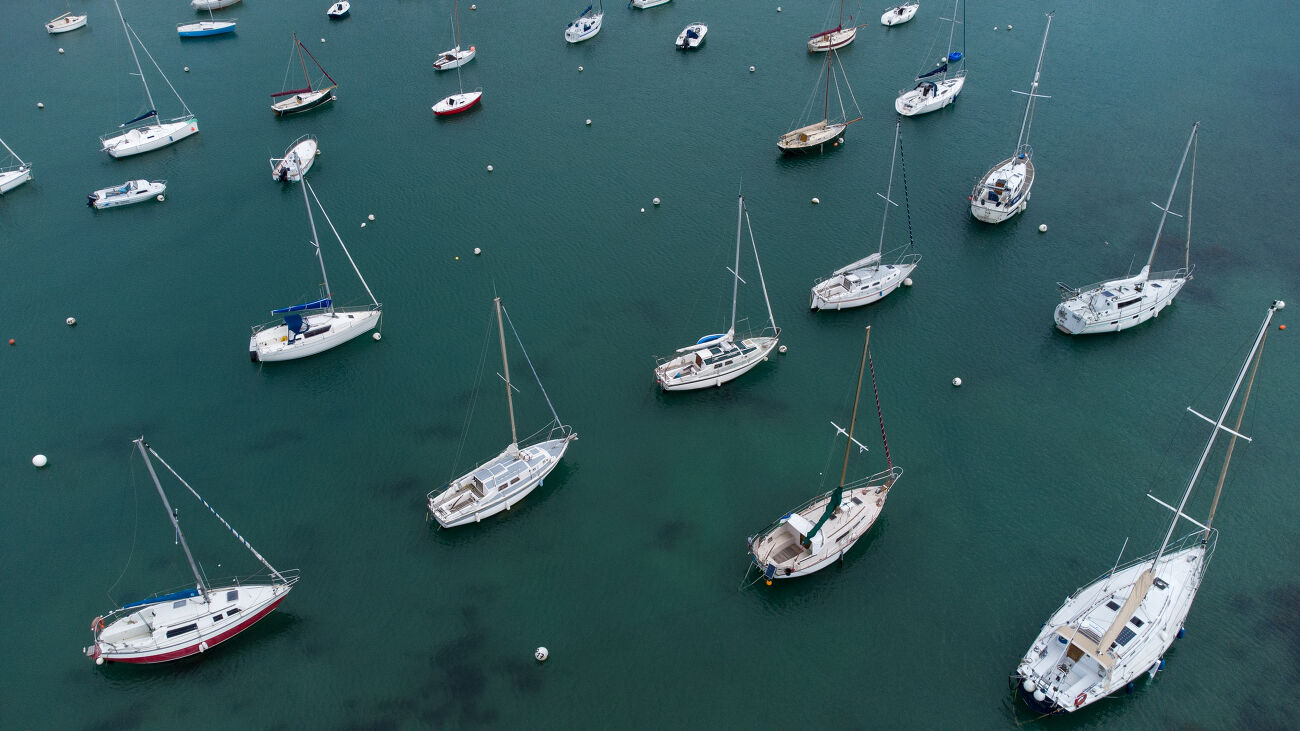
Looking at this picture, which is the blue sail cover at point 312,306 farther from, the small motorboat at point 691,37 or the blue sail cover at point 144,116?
the small motorboat at point 691,37

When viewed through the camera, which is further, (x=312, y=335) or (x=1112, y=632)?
(x=312, y=335)

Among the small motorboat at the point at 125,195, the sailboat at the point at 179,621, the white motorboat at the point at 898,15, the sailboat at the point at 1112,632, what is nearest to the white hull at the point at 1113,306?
the sailboat at the point at 1112,632

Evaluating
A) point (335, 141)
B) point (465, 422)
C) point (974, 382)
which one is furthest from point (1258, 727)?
point (335, 141)

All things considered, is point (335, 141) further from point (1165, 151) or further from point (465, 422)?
point (1165, 151)

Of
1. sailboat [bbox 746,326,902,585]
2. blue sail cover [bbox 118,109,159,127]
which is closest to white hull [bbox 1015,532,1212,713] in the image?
sailboat [bbox 746,326,902,585]

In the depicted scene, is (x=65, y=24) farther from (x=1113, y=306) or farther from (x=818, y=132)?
(x=1113, y=306)

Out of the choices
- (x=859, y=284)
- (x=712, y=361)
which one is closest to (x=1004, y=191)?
(x=859, y=284)
